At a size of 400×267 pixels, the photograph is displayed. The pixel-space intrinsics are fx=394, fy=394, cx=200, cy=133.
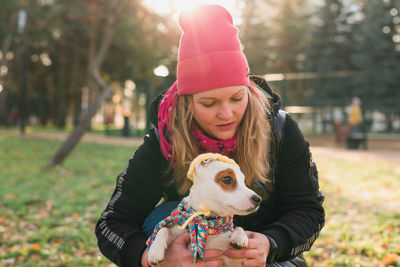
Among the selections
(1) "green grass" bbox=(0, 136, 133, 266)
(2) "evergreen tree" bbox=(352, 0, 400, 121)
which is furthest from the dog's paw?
(2) "evergreen tree" bbox=(352, 0, 400, 121)

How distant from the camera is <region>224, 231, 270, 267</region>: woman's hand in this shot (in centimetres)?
166

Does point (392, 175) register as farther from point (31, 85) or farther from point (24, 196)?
point (31, 85)

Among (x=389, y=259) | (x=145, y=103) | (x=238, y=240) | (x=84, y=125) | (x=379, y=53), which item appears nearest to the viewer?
(x=238, y=240)

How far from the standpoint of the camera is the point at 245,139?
1971 mm

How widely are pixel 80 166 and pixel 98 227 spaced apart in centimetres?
723

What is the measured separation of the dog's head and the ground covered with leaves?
7.77ft

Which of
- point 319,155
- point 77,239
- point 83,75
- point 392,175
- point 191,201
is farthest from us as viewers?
point 83,75

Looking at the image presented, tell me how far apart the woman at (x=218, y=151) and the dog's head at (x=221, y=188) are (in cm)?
24

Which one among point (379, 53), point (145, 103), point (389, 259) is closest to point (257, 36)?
point (379, 53)

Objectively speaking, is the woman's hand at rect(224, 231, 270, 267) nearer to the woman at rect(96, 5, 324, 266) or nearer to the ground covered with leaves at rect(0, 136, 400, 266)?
the woman at rect(96, 5, 324, 266)

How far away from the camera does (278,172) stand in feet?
7.28

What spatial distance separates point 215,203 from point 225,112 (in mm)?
471

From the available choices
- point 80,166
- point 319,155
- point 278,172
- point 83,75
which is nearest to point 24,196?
point 80,166

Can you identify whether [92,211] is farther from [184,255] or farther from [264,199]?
[184,255]
